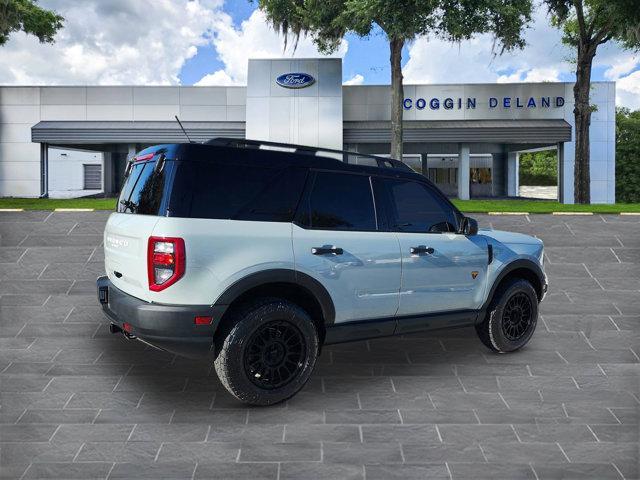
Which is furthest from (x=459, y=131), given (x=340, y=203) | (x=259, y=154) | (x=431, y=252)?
(x=259, y=154)

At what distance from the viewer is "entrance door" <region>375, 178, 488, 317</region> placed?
583 centimetres

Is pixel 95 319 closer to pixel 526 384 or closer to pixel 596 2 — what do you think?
pixel 526 384

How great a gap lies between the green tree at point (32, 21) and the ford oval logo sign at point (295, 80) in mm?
10104

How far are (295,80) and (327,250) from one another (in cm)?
2437

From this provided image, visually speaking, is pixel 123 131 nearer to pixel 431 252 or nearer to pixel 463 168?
pixel 463 168

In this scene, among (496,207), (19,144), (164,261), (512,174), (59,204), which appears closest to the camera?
(164,261)

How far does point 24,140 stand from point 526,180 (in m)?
51.9

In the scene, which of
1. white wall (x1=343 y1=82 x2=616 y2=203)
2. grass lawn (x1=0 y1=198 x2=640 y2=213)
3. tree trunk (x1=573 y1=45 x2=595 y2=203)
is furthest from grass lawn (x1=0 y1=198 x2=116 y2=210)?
tree trunk (x1=573 y1=45 x2=595 y2=203)

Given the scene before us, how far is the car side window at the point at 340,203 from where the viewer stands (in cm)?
535

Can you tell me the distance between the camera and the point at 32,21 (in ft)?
85.3

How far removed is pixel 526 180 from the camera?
68.1 metres

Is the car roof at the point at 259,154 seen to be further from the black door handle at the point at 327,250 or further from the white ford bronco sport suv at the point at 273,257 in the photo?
the black door handle at the point at 327,250

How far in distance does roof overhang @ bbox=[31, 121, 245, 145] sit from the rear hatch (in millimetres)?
26240

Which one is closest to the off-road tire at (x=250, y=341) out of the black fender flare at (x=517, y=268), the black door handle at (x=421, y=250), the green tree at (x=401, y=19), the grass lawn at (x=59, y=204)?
the black door handle at (x=421, y=250)
